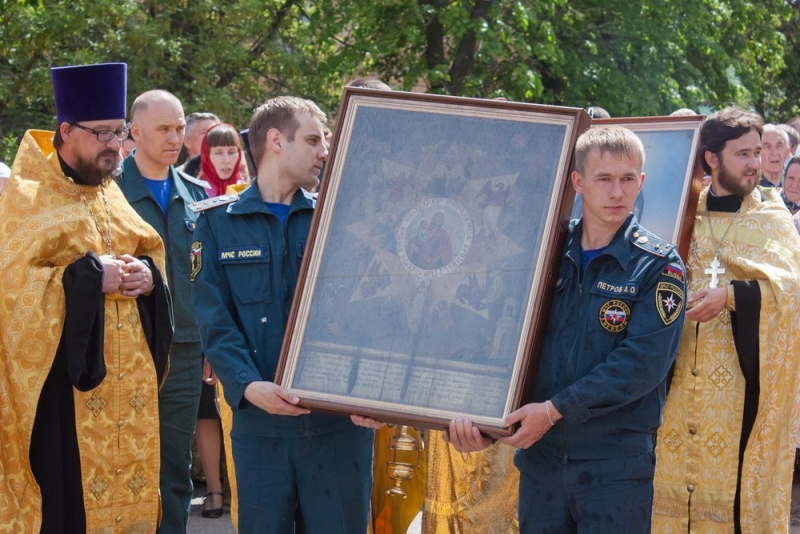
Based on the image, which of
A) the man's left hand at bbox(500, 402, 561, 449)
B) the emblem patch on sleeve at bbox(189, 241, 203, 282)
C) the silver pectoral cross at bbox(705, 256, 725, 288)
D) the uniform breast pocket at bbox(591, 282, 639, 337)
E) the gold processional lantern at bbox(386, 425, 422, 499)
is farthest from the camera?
the silver pectoral cross at bbox(705, 256, 725, 288)

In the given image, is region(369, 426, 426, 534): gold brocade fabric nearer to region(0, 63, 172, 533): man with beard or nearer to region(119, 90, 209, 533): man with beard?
region(119, 90, 209, 533): man with beard

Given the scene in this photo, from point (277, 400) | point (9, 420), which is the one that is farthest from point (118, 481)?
point (277, 400)

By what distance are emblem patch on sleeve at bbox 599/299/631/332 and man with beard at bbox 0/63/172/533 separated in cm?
200

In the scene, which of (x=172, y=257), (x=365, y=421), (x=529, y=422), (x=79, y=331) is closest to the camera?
(x=529, y=422)

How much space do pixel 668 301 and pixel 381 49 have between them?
10843 millimetres

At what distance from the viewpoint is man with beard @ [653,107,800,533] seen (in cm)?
484

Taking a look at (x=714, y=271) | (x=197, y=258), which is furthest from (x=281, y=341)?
(x=714, y=271)

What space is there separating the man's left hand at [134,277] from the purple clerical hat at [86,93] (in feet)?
1.96

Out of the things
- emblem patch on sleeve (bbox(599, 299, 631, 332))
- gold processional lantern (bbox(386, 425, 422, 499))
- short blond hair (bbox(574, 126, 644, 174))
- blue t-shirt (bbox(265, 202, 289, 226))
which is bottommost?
gold processional lantern (bbox(386, 425, 422, 499))

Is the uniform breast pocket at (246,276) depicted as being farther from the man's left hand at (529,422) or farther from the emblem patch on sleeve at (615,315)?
the emblem patch on sleeve at (615,315)

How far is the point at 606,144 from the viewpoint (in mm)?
3664

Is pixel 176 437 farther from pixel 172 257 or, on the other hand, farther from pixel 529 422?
pixel 529 422

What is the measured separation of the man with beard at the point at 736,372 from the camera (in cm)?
484

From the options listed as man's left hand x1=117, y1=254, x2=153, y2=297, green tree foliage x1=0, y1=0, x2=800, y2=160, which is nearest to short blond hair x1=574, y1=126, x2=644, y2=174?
man's left hand x1=117, y1=254, x2=153, y2=297
